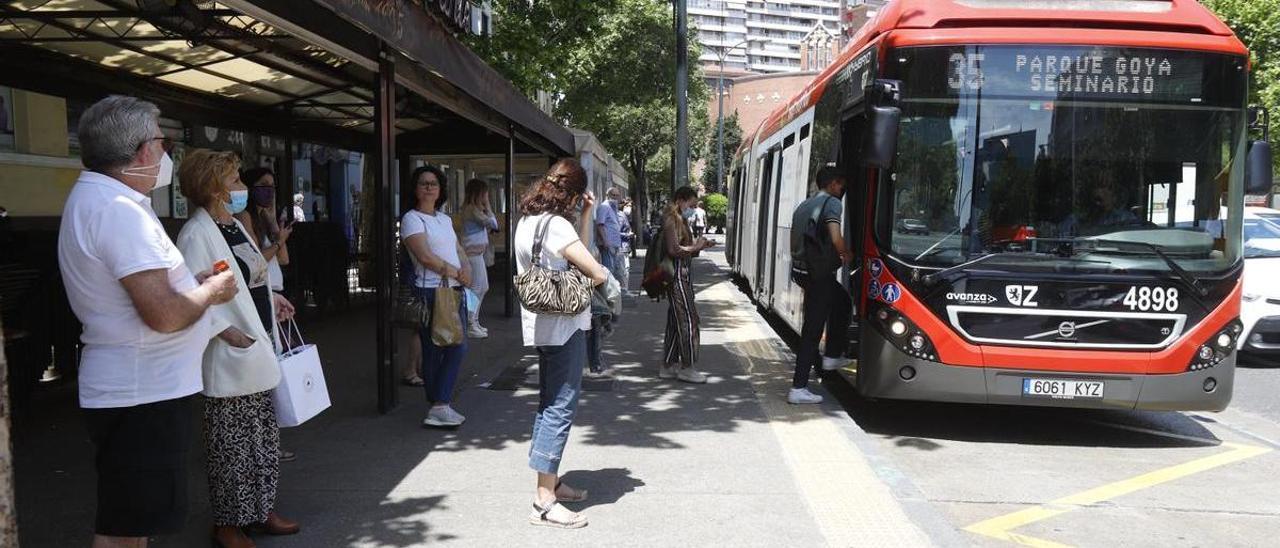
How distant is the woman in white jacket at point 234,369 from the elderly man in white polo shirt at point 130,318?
23.6 inches

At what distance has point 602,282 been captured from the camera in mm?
4371

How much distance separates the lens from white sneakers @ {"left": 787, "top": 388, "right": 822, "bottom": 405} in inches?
274

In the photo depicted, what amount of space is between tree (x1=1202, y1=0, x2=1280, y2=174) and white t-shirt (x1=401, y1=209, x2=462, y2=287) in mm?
19082

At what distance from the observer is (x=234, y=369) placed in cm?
364

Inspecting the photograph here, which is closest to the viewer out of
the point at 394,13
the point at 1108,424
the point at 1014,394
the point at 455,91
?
the point at 394,13

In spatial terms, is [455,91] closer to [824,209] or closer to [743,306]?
[824,209]

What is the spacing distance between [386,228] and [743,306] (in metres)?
8.60

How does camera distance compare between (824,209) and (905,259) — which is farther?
(824,209)

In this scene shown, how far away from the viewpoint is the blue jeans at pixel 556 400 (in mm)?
4246

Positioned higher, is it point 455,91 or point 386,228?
point 455,91

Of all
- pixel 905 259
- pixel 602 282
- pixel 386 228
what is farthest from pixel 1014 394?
pixel 386 228

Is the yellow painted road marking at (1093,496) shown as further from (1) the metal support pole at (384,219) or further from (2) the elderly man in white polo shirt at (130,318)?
(1) the metal support pole at (384,219)

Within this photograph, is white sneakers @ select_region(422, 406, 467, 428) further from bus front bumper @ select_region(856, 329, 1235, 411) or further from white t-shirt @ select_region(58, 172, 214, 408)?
white t-shirt @ select_region(58, 172, 214, 408)

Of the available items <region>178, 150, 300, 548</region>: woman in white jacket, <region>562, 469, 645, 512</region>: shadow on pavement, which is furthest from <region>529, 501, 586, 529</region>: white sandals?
<region>178, 150, 300, 548</region>: woman in white jacket
